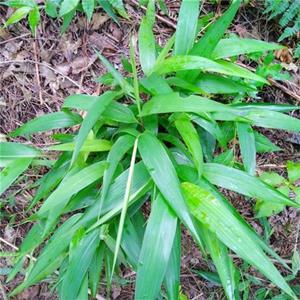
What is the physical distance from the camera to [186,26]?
49.1 inches

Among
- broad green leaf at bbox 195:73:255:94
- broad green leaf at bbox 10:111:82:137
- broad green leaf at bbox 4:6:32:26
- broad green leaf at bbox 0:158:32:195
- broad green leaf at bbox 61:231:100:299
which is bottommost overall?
broad green leaf at bbox 61:231:100:299

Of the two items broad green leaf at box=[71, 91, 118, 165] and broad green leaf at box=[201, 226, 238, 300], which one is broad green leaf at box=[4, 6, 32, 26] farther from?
broad green leaf at box=[201, 226, 238, 300]

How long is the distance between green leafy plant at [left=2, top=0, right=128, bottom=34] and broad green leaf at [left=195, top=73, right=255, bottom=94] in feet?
1.35

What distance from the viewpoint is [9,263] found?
5.15 feet

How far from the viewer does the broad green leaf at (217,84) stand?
1.29m

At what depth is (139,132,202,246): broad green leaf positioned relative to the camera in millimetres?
1026

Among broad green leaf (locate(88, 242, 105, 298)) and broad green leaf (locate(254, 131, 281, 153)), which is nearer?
broad green leaf (locate(88, 242, 105, 298))

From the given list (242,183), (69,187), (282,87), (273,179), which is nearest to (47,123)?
(69,187)

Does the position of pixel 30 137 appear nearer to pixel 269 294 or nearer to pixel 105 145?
pixel 105 145

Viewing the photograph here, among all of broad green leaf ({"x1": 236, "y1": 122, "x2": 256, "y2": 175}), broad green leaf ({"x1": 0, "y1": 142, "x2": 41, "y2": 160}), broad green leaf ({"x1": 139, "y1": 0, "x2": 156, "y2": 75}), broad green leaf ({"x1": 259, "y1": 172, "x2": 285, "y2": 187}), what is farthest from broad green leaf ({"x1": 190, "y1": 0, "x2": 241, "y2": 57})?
broad green leaf ({"x1": 0, "y1": 142, "x2": 41, "y2": 160})

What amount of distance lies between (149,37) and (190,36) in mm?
129

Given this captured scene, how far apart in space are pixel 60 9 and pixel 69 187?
644mm

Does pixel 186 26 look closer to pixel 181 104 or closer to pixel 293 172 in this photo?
pixel 181 104

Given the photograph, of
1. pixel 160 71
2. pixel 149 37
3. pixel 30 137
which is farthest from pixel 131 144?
pixel 30 137
